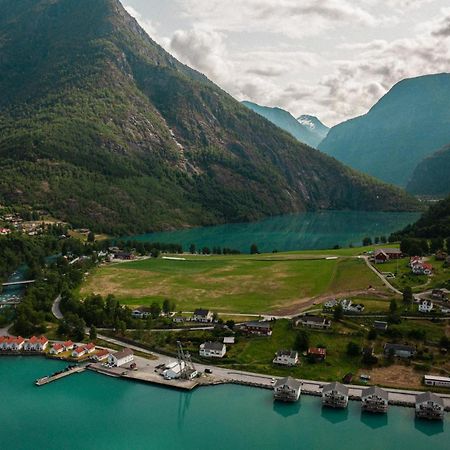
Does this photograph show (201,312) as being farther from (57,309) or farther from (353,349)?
(57,309)

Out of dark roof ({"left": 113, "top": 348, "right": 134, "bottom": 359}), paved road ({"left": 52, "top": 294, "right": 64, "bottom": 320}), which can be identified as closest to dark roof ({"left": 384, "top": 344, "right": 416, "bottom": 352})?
dark roof ({"left": 113, "top": 348, "right": 134, "bottom": 359})

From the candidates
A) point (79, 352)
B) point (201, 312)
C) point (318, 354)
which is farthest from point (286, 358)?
point (79, 352)

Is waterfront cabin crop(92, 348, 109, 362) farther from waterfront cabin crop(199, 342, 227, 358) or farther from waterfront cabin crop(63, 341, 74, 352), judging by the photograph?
waterfront cabin crop(199, 342, 227, 358)

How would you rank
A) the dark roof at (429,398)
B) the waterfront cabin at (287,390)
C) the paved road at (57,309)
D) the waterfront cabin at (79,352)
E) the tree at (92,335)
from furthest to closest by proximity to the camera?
the paved road at (57,309) → the tree at (92,335) → the waterfront cabin at (79,352) → the waterfront cabin at (287,390) → the dark roof at (429,398)

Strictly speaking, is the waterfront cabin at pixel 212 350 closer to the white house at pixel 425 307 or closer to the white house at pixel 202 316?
the white house at pixel 202 316

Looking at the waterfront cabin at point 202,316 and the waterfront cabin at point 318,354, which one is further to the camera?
the waterfront cabin at point 202,316

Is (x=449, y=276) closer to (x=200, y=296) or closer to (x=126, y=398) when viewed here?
(x=200, y=296)

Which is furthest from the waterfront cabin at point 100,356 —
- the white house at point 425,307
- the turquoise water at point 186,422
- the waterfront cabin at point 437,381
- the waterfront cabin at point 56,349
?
the white house at point 425,307

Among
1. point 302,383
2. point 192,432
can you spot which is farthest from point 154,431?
point 302,383
